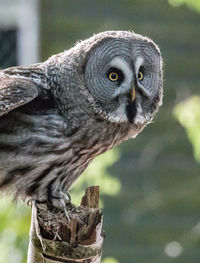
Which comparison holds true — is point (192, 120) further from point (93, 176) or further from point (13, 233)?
point (13, 233)

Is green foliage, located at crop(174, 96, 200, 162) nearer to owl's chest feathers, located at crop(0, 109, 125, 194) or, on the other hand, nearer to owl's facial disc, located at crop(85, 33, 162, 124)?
owl's facial disc, located at crop(85, 33, 162, 124)

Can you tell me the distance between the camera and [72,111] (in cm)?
332

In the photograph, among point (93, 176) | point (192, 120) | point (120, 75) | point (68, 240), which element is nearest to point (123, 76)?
point (120, 75)

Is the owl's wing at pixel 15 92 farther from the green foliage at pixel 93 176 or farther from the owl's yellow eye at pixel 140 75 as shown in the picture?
the green foliage at pixel 93 176

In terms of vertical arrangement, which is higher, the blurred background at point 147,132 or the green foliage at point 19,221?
the blurred background at point 147,132

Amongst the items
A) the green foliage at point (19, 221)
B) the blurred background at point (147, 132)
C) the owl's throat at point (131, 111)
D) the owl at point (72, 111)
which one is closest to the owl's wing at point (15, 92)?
the owl at point (72, 111)

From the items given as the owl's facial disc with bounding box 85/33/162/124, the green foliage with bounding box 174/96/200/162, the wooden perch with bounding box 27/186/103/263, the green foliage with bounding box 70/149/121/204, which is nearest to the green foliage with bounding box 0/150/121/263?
the green foliage with bounding box 70/149/121/204

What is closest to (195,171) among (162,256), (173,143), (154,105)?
(173,143)

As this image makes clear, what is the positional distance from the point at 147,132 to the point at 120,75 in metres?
2.53

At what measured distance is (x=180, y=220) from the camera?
5.92 metres

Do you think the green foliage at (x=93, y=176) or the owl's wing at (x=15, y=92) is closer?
the owl's wing at (x=15, y=92)

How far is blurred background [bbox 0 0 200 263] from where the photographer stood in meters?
5.70

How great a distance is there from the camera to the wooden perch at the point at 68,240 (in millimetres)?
2816

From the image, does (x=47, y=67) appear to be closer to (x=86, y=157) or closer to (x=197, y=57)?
(x=86, y=157)
